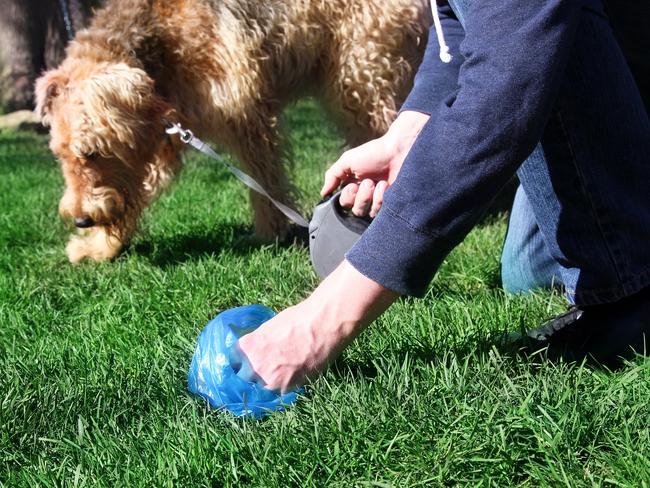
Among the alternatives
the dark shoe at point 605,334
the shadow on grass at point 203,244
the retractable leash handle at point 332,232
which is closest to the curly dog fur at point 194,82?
the shadow on grass at point 203,244

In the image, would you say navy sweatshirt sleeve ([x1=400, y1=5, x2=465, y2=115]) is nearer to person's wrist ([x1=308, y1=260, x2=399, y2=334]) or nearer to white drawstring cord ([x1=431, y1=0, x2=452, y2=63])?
white drawstring cord ([x1=431, y1=0, x2=452, y2=63])

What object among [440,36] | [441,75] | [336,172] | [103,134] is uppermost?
[440,36]

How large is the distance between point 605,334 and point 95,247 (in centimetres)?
272

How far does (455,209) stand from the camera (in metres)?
1.73

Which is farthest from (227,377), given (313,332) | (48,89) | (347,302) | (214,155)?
(48,89)

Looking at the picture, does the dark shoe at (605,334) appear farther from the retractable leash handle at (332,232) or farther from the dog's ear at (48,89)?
the dog's ear at (48,89)

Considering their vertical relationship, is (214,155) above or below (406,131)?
below

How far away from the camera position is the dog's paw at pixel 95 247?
4.09m

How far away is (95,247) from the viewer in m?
4.12

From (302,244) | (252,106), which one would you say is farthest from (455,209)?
(252,106)

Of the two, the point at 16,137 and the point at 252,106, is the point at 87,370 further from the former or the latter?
the point at 16,137

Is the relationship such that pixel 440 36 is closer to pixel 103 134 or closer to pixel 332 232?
pixel 332 232

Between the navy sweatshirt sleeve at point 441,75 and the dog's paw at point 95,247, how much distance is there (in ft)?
7.22

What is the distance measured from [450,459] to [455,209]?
505 mm
